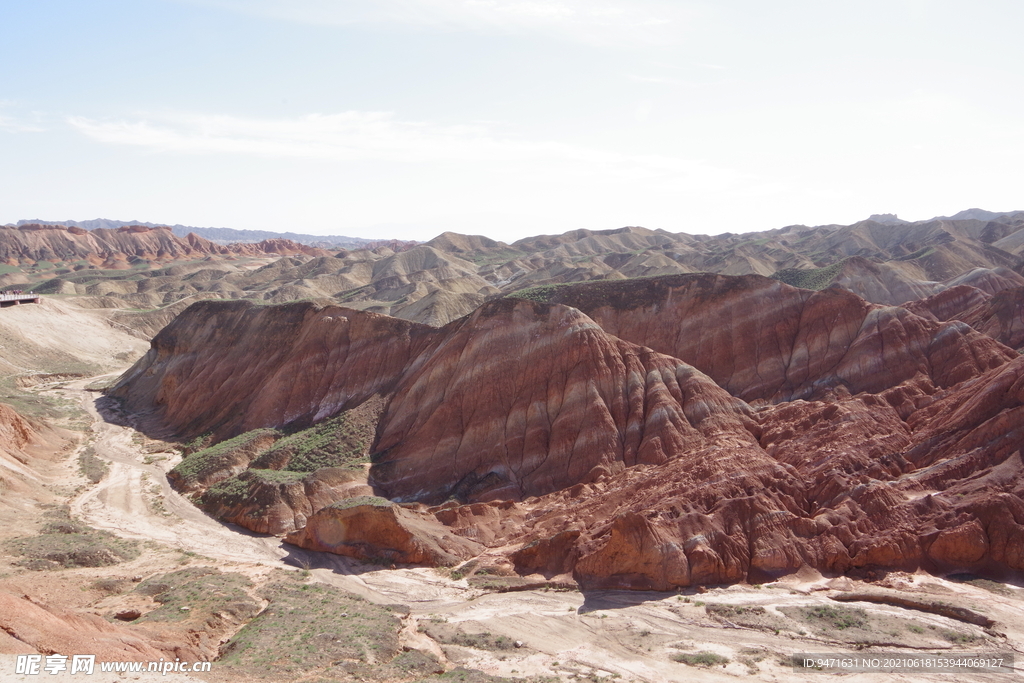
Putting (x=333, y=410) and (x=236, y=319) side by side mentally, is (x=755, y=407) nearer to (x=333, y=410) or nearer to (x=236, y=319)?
(x=333, y=410)

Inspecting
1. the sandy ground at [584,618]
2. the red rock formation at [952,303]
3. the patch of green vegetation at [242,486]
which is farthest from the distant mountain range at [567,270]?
the sandy ground at [584,618]

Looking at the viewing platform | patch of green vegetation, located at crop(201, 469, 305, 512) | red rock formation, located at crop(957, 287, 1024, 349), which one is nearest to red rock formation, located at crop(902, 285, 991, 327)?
red rock formation, located at crop(957, 287, 1024, 349)

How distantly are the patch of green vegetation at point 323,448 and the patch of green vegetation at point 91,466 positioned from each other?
1054cm

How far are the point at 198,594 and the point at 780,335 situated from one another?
4535 cm

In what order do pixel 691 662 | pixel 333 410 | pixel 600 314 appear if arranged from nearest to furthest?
pixel 691 662
pixel 333 410
pixel 600 314

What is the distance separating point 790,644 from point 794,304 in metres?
36.6

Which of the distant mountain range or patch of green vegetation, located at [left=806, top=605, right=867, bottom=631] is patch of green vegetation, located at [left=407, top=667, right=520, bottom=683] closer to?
patch of green vegetation, located at [left=806, top=605, right=867, bottom=631]

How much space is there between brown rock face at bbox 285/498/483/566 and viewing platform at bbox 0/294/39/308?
3049 inches

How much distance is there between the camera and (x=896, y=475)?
34406 millimetres

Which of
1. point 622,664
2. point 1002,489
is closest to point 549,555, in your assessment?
point 622,664

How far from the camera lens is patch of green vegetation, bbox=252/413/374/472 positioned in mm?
Answer: 44250

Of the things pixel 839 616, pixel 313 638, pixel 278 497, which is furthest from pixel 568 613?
pixel 278 497

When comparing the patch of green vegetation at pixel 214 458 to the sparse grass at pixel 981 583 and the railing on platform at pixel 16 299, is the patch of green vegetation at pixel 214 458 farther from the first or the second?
the railing on platform at pixel 16 299

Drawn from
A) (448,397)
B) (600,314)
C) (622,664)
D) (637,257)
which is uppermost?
(637,257)
